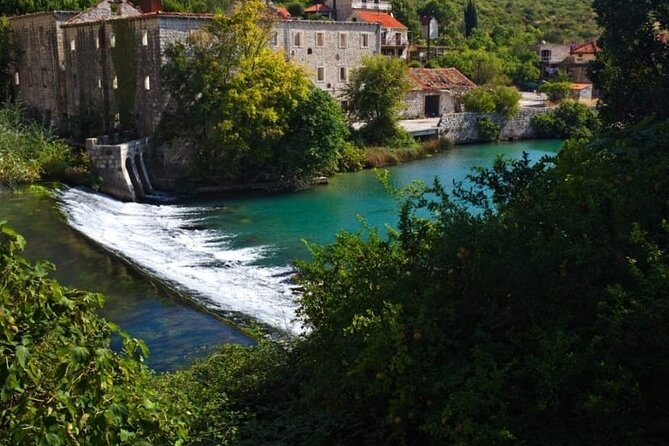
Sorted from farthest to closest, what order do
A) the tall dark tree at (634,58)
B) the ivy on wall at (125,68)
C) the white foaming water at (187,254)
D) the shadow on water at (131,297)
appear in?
the ivy on wall at (125,68)
the white foaming water at (187,254)
the shadow on water at (131,297)
the tall dark tree at (634,58)

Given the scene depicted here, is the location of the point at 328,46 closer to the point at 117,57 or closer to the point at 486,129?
the point at 486,129

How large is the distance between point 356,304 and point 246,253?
1248 centimetres

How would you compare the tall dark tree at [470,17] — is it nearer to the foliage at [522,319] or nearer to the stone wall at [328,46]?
the stone wall at [328,46]

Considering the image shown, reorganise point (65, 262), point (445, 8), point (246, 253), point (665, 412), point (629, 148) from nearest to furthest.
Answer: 1. point (665, 412)
2. point (629, 148)
3. point (65, 262)
4. point (246, 253)
5. point (445, 8)

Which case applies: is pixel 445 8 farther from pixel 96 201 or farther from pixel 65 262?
pixel 65 262

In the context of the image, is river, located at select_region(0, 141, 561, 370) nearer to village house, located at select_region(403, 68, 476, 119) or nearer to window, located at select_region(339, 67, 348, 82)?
window, located at select_region(339, 67, 348, 82)

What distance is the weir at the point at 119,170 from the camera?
2927 cm

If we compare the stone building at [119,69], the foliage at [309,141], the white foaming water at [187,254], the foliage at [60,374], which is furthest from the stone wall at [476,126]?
the foliage at [60,374]

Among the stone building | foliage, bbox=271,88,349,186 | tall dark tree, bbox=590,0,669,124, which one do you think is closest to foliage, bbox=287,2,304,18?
the stone building

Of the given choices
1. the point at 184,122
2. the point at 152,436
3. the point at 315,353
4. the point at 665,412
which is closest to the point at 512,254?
the point at 665,412

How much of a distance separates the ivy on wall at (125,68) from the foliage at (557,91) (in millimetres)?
30621

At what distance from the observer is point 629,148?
8883 millimetres

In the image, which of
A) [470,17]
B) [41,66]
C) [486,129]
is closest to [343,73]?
[486,129]

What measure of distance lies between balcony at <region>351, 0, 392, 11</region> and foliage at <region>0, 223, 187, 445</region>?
69397 mm
